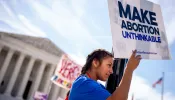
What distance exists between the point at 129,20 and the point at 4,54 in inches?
2103

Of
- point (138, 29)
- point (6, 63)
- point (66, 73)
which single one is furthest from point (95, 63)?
point (6, 63)

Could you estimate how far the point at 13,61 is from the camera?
53.3 m

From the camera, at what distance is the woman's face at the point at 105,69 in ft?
8.68

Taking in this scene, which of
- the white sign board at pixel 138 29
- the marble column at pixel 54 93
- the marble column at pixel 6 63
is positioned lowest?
the marble column at pixel 54 93

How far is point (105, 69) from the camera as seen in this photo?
8.69 feet

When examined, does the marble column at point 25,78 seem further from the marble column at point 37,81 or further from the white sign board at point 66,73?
the white sign board at point 66,73

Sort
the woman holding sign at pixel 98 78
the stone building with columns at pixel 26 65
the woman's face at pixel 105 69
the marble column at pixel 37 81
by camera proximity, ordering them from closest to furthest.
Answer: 1. the woman holding sign at pixel 98 78
2. the woman's face at pixel 105 69
3. the stone building with columns at pixel 26 65
4. the marble column at pixel 37 81

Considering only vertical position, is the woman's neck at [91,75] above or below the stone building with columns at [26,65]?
below

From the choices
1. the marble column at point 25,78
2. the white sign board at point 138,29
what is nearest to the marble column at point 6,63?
the marble column at point 25,78

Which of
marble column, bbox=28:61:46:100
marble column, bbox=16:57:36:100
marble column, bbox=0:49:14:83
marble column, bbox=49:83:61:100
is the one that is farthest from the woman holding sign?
marble column, bbox=49:83:61:100

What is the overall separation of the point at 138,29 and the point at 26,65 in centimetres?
5372

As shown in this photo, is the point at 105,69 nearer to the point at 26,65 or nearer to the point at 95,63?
the point at 95,63

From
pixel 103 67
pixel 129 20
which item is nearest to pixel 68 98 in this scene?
pixel 103 67

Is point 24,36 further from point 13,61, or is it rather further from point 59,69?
point 59,69
